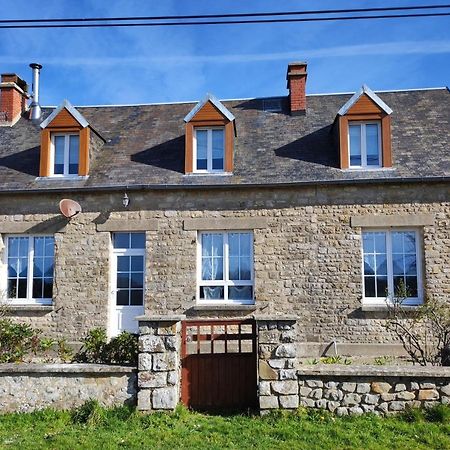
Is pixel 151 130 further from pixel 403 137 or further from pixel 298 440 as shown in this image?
pixel 298 440

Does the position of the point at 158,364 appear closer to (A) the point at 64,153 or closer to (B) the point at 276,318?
(B) the point at 276,318

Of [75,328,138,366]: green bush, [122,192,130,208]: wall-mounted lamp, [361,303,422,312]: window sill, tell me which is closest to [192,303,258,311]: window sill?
[361,303,422,312]: window sill

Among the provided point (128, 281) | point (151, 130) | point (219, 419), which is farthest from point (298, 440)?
point (151, 130)

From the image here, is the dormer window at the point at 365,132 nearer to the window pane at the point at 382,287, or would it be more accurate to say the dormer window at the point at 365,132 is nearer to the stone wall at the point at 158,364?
the window pane at the point at 382,287

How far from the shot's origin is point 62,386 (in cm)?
755

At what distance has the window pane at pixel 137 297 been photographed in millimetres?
12727

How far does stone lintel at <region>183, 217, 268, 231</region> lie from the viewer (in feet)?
40.8

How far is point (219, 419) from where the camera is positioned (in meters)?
7.21

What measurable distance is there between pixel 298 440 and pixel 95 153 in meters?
9.86

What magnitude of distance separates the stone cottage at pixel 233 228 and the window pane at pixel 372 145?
0.03 meters

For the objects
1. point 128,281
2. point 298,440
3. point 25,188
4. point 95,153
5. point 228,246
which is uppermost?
point 95,153

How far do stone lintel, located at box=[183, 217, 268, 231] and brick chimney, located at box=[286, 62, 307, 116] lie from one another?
14.0ft

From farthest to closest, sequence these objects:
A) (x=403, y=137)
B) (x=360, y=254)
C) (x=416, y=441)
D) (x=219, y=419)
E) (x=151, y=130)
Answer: (x=151, y=130) → (x=403, y=137) → (x=360, y=254) → (x=219, y=419) → (x=416, y=441)

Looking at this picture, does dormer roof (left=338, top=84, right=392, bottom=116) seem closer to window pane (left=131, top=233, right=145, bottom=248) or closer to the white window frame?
window pane (left=131, top=233, right=145, bottom=248)
